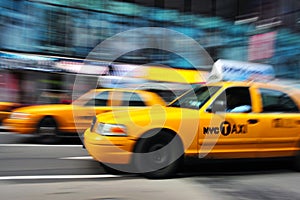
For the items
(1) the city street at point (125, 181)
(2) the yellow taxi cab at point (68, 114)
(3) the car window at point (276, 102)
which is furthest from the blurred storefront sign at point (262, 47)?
(3) the car window at point (276, 102)

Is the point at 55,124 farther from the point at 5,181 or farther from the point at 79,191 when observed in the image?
the point at 79,191

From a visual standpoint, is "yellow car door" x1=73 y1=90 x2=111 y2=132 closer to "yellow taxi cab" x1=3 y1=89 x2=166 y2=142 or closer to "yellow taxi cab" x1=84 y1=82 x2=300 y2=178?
"yellow taxi cab" x1=3 y1=89 x2=166 y2=142

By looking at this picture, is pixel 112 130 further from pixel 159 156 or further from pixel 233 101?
pixel 233 101

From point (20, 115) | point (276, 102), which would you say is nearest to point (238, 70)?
point (276, 102)

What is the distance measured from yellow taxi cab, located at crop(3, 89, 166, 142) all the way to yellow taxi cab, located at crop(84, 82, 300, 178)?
9.35 feet

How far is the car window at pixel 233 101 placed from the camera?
6.14 m

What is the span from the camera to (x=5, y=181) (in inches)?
223

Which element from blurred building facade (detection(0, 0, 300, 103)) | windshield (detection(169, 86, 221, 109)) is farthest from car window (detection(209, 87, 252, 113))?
Answer: blurred building facade (detection(0, 0, 300, 103))

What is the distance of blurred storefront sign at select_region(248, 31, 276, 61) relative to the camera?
23.6 m

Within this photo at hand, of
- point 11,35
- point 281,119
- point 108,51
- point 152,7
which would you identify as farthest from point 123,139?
point 152,7

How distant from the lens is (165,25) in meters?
22.9

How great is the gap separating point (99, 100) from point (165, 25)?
14241 mm

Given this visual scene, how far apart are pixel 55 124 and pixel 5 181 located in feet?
12.4

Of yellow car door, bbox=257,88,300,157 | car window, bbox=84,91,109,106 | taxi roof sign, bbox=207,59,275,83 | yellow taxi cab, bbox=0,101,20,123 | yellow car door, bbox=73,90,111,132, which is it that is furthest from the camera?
yellow taxi cab, bbox=0,101,20,123
